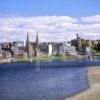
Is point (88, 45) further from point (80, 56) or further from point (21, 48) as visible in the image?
point (21, 48)

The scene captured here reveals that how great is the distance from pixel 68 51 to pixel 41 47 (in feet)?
38.8

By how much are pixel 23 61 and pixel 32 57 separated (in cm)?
665

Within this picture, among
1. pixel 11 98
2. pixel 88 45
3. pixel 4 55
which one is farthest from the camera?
pixel 88 45

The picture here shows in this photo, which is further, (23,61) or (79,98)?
(23,61)

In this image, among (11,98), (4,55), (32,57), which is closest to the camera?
(11,98)

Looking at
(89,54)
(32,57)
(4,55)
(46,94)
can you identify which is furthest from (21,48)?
(46,94)

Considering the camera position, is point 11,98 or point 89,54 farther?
point 89,54

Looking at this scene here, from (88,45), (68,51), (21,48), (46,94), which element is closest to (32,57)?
(21,48)

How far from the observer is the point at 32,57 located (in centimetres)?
16100

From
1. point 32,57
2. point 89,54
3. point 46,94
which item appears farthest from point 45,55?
point 46,94

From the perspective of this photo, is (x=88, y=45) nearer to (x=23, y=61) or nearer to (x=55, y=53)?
(x=55, y=53)

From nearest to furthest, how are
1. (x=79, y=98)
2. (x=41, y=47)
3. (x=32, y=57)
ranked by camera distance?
(x=79, y=98)
(x=32, y=57)
(x=41, y=47)

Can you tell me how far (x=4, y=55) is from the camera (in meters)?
147

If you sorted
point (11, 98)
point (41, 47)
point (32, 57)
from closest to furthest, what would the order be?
1. point (11, 98)
2. point (32, 57)
3. point (41, 47)
